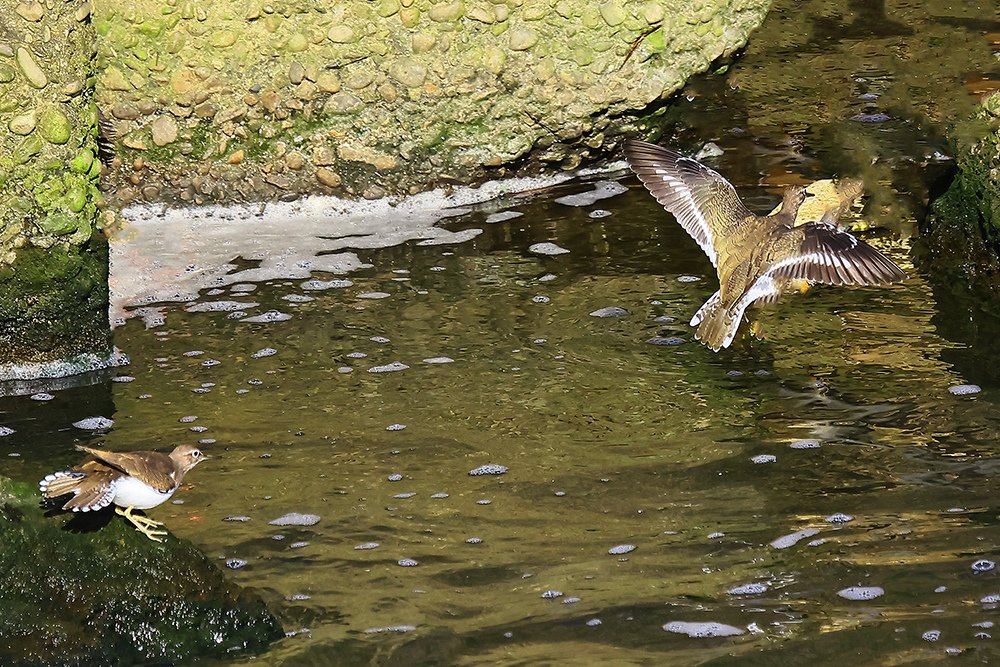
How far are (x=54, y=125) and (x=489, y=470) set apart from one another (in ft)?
7.86

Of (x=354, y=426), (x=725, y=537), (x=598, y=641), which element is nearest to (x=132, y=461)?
(x=354, y=426)

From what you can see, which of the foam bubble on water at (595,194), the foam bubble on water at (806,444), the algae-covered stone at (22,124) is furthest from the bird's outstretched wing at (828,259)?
the algae-covered stone at (22,124)

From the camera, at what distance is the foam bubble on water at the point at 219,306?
6.36 m

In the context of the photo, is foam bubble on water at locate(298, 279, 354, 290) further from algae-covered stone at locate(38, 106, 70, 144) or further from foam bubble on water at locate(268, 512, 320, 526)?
foam bubble on water at locate(268, 512, 320, 526)

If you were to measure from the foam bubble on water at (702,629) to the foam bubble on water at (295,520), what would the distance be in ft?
4.35

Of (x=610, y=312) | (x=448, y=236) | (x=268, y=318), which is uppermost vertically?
(x=448, y=236)

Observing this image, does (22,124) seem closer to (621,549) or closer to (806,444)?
(621,549)

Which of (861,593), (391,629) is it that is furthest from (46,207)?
(861,593)

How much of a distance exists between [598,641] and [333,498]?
1.27 m

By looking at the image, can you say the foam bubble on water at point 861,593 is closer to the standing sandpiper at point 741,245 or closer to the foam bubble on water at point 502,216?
the standing sandpiper at point 741,245

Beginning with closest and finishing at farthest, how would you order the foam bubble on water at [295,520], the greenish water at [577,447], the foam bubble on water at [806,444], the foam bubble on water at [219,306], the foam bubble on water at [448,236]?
the greenish water at [577,447], the foam bubble on water at [295,520], the foam bubble on water at [806,444], the foam bubble on water at [219,306], the foam bubble on water at [448,236]

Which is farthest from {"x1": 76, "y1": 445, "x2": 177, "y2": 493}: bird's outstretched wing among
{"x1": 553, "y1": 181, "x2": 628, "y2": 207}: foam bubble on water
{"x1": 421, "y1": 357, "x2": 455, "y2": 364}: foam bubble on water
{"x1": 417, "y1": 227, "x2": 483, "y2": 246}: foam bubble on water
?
{"x1": 553, "y1": 181, "x2": 628, "y2": 207}: foam bubble on water

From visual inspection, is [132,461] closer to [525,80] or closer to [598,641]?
[598,641]

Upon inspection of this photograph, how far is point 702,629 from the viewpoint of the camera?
3.89m
